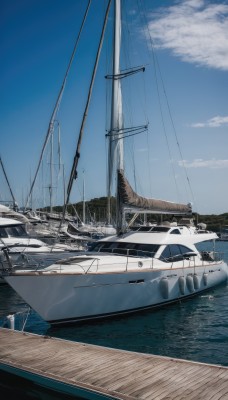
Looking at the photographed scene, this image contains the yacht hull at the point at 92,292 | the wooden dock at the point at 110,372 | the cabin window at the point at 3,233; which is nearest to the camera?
the wooden dock at the point at 110,372

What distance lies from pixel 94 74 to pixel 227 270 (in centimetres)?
1116

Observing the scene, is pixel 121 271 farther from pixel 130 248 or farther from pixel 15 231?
pixel 15 231

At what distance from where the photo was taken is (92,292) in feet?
39.9

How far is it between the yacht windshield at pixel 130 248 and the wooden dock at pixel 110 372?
6628mm

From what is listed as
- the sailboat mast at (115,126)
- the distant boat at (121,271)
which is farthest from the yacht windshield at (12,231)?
the distant boat at (121,271)

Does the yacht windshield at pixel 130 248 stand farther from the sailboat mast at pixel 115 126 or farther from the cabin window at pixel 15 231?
the cabin window at pixel 15 231

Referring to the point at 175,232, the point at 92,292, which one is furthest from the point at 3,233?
the point at 92,292

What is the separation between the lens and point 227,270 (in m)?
20.0

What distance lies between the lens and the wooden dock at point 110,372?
6.31m

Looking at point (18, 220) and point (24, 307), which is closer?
point (24, 307)

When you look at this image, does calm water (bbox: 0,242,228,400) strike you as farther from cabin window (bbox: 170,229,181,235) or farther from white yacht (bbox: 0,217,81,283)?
white yacht (bbox: 0,217,81,283)

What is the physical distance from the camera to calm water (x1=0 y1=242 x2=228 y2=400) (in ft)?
32.9

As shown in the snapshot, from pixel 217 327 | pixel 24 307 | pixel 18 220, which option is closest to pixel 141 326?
pixel 217 327

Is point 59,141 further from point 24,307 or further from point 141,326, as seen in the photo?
point 141,326
